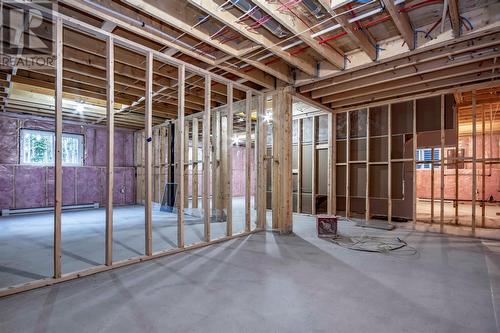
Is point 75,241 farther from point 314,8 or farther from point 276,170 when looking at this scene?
point 314,8

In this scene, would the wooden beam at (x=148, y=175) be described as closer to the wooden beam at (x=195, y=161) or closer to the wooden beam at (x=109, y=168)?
the wooden beam at (x=109, y=168)

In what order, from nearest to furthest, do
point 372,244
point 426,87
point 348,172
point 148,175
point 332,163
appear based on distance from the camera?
point 148,175 → point 372,244 → point 426,87 → point 348,172 → point 332,163

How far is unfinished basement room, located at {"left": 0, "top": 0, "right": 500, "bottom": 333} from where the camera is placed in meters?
2.18

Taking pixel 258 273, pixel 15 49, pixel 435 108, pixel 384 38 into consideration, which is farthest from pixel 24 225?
pixel 435 108

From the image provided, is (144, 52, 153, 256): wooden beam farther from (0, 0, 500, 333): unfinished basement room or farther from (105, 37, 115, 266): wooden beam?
(105, 37, 115, 266): wooden beam

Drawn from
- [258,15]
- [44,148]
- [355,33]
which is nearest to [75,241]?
[258,15]

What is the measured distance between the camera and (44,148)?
7.81m

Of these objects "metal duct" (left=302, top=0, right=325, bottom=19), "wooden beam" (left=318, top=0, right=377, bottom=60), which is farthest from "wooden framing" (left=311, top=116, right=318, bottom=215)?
"metal duct" (left=302, top=0, right=325, bottom=19)

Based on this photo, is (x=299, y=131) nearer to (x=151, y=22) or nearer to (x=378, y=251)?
(x=378, y=251)

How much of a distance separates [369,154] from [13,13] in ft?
22.0

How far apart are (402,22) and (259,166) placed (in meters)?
3.07

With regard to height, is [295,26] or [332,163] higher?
[295,26]

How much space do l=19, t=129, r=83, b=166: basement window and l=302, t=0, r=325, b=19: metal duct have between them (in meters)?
8.33

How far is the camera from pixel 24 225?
5.50m
